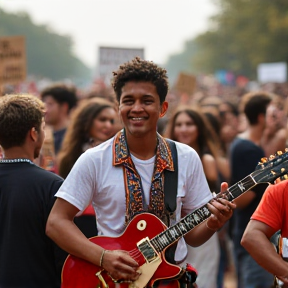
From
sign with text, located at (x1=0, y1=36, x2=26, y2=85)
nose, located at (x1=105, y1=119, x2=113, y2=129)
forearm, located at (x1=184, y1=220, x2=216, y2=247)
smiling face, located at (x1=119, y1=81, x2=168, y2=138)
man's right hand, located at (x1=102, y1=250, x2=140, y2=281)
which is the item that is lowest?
man's right hand, located at (x1=102, y1=250, x2=140, y2=281)

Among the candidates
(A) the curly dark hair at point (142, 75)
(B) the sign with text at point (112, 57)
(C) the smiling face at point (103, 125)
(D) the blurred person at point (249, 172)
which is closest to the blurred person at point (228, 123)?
(B) the sign with text at point (112, 57)

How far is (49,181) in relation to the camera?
14.0 feet

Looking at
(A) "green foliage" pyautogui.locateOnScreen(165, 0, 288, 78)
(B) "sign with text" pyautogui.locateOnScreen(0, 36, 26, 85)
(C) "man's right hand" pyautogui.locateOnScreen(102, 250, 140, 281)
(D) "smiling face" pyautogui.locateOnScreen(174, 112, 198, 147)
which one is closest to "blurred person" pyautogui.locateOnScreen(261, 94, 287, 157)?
(D) "smiling face" pyautogui.locateOnScreen(174, 112, 198, 147)

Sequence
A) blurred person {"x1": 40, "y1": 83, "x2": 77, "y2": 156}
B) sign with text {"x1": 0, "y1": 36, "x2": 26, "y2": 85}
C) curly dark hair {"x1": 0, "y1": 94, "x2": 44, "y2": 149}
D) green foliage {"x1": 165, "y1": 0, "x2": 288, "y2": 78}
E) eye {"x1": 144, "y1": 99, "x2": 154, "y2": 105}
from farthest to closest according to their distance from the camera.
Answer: green foliage {"x1": 165, "y1": 0, "x2": 288, "y2": 78} → sign with text {"x1": 0, "y1": 36, "x2": 26, "y2": 85} → blurred person {"x1": 40, "y1": 83, "x2": 77, "y2": 156} → curly dark hair {"x1": 0, "y1": 94, "x2": 44, "y2": 149} → eye {"x1": 144, "y1": 99, "x2": 154, "y2": 105}

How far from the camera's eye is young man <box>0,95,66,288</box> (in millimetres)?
4180

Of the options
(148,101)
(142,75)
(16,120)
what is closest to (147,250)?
(148,101)

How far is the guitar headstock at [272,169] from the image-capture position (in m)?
3.77

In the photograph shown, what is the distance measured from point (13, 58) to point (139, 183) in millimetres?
6594

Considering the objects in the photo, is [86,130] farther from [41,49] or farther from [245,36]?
[41,49]

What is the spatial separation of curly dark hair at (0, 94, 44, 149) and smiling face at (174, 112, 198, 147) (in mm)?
2579

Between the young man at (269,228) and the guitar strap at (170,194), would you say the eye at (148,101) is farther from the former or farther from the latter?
the young man at (269,228)

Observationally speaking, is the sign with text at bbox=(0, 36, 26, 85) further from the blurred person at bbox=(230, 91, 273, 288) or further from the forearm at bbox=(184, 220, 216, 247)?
the forearm at bbox=(184, 220, 216, 247)

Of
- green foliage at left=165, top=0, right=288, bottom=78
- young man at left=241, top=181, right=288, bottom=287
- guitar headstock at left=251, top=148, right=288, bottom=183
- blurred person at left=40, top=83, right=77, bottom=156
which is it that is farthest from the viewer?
green foliage at left=165, top=0, right=288, bottom=78

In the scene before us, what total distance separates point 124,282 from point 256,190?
2.61 metres
